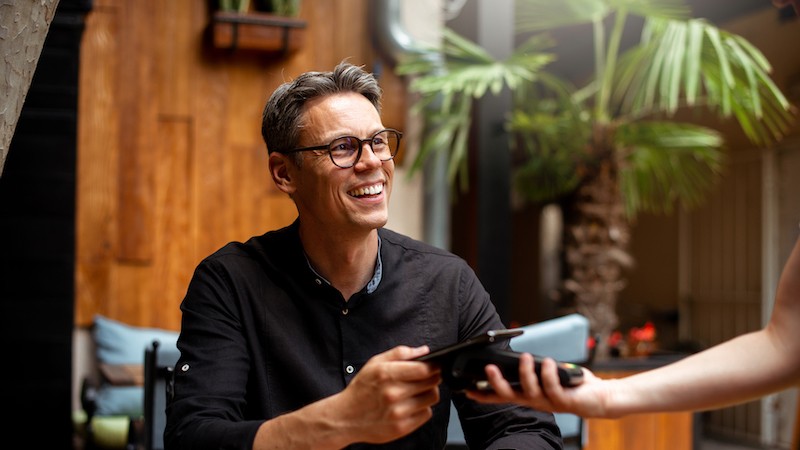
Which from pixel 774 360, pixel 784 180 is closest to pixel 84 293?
pixel 774 360

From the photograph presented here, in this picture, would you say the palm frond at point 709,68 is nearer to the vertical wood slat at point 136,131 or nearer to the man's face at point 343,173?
the man's face at point 343,173

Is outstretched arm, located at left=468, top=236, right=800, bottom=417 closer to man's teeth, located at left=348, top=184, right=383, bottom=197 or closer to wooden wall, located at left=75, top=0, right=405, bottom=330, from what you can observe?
man's teeth, located at left=348, top=184, right=383, bottom=197

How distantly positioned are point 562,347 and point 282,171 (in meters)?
1.30

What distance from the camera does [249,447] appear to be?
4.41ft

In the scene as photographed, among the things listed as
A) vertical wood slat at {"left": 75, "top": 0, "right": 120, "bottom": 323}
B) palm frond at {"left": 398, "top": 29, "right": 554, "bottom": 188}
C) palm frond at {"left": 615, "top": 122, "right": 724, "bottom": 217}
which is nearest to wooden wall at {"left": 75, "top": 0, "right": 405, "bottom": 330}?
vertical wood slat at {"left": 75, "top": 0, "right": 120, "bottom": 323}

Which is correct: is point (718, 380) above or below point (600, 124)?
below

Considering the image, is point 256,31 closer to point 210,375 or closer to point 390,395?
point 210,375

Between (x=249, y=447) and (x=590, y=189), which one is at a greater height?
(x=590, y=189)

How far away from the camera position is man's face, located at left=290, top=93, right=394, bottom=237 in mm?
1665

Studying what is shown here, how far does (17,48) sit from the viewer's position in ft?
3.99

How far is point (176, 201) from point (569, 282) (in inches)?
77.1

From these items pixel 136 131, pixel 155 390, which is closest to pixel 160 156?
pixel 136 131

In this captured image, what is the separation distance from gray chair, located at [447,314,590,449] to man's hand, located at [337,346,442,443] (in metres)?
1.39

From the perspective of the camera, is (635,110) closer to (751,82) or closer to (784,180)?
(751,82)
